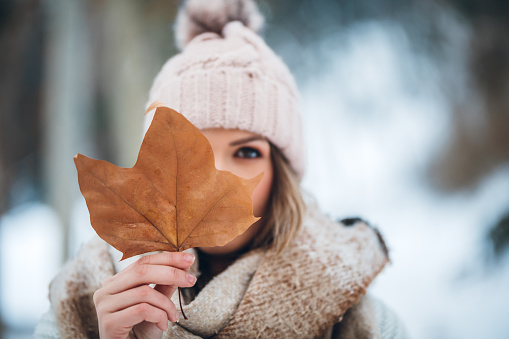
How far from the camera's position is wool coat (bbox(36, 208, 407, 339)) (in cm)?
34

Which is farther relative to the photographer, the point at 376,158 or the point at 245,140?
the point at 376,158

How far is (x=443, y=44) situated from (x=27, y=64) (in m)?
1.57

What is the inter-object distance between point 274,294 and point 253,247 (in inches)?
4.0

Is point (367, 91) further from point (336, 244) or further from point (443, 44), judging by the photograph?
point (336, 244)

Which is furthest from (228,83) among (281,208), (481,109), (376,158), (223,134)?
(481,109)

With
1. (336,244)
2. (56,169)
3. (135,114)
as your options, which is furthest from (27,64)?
(336,244)

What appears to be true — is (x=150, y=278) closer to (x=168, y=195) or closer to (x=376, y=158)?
(x=168, y=195)

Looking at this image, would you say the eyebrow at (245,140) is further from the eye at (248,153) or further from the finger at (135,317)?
the finger at (135,317)

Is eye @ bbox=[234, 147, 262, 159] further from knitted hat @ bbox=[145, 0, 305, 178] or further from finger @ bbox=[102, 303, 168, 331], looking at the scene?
finger @ bbox=[102, 303, 168, 331]

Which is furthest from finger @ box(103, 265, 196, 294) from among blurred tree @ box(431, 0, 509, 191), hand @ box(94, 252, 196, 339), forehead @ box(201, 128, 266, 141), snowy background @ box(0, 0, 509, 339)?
blurred tree @ box(431, 0, 509, 191)

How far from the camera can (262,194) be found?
47cm

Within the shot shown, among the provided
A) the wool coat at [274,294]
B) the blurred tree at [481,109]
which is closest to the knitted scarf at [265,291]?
the wool coat at [274,294]

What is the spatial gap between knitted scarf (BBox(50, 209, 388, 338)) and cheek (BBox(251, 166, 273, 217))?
0.06m

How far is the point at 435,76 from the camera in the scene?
0.86 meters
